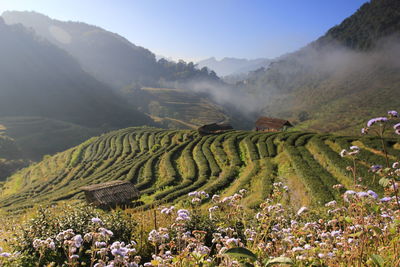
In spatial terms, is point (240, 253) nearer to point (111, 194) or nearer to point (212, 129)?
point (111, 194)

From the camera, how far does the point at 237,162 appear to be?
1451 inches

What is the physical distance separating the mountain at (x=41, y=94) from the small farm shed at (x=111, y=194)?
127 m

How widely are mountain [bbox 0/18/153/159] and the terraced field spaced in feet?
314

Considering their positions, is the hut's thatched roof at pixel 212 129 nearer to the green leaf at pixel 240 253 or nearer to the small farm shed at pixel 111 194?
the small farm shed at pixel 111 194

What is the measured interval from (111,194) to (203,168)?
13738 millimetres

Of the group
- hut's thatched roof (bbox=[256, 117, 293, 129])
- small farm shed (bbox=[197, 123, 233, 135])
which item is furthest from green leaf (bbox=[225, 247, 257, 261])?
hut's thatched roof (bbox=[256, 117, 293, 129])

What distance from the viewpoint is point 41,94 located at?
558 feet

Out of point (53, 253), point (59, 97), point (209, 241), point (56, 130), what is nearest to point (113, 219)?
point (53, 253)

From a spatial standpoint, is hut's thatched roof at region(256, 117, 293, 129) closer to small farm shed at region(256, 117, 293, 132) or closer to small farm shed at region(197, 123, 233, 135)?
small farm shed at region(256, 117, 293, 132)

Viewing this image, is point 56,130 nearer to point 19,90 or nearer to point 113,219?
point 19,90

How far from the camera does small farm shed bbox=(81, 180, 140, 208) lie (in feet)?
87.9

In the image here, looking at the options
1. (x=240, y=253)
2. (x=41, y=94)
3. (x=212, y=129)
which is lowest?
(x=212, y=129)

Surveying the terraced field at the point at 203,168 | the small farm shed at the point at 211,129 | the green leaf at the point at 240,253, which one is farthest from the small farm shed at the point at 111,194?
the small farm shed at the point at 211,129

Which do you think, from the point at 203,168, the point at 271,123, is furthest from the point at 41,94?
the point at 203,168
